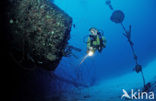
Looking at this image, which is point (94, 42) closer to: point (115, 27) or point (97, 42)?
point (97, 42)

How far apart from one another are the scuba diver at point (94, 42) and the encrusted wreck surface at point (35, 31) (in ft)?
5.16

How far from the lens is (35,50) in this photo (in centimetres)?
302

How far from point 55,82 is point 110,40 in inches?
4245

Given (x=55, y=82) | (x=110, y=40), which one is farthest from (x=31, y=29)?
(x=110, y=40)

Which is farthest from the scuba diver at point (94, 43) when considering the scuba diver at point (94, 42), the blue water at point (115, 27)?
the blue water at point (115, 27)

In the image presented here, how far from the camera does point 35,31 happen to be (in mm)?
2891

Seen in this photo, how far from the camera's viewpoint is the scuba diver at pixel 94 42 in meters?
4.61

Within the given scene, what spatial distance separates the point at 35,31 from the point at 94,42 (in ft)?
7.73

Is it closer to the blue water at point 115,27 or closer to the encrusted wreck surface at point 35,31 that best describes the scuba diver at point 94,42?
the encrusted wreck surface at point 35,31

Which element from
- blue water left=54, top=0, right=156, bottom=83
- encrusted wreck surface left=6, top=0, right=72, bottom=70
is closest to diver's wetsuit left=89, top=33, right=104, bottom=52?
encrusted wreck surface left=6, top=0, right=72, bottom=70

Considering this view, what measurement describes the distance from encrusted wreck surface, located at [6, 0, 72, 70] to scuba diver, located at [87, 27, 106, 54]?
157 centimetres

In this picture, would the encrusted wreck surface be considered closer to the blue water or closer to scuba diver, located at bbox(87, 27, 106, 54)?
scuba diver, located at bbox(87, 27, 106, 54)

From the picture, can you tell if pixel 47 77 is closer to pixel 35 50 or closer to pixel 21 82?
pixel 21 82

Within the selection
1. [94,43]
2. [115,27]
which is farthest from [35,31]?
[115,27]
